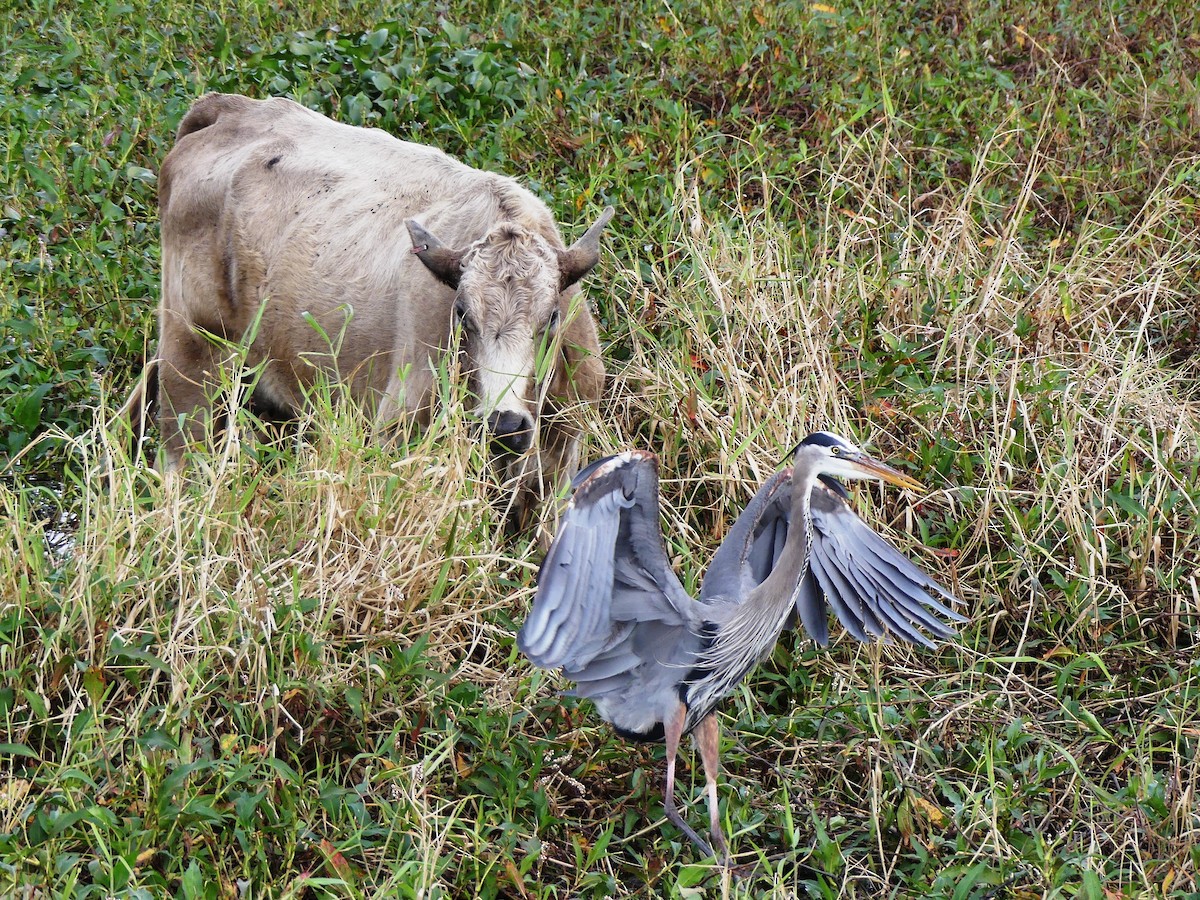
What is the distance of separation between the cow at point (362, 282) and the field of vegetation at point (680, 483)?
0.94ft

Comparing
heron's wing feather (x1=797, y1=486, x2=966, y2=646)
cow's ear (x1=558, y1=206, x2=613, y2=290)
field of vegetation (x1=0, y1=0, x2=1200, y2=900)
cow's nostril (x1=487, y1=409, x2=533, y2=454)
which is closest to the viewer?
field of vegetation (x1=0, y1=0, x2=1200, y2=900)

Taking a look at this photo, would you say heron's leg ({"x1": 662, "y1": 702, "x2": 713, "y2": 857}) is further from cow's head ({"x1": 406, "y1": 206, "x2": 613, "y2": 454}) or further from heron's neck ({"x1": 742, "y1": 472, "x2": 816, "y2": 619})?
cow's head ({"x1": 406, "y1": 206, "x2": 613, "y2": 454})

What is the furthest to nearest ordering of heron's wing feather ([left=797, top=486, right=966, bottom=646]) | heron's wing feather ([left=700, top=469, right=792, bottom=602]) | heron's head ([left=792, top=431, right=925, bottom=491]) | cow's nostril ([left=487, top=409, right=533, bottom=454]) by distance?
cow's nostril ([left=487, top=409, right=533, bottom=454]) → heron's wing feather ([left=700, top=469, right=792, bottom=602]) → heron's wing feather ([left=797, top=486, right=966, bottom=646]) → heron's head ([left=792, top=431, right=925, bottom=491])

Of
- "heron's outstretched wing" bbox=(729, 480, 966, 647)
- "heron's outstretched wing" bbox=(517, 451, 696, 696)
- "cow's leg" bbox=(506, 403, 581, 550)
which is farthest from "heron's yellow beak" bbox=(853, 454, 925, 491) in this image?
"cow's leg" bbox=(506, 403, 581, 550)

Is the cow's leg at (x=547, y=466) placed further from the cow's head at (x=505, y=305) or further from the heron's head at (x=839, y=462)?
the heron's head at (x=839, y=462)

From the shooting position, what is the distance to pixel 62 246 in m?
6.54

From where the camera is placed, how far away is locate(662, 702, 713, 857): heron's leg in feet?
12.0

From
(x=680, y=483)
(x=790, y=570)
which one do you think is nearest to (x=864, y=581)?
(x=790, y=570)

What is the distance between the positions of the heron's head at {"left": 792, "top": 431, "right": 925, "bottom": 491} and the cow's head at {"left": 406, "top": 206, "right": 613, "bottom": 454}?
1181 millimetres

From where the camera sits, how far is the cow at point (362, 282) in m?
4.85

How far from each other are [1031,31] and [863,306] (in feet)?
9.67

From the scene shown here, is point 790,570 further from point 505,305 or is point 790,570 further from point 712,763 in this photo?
point 505,305

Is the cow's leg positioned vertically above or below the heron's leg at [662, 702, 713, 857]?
below

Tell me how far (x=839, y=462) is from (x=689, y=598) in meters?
0.58
